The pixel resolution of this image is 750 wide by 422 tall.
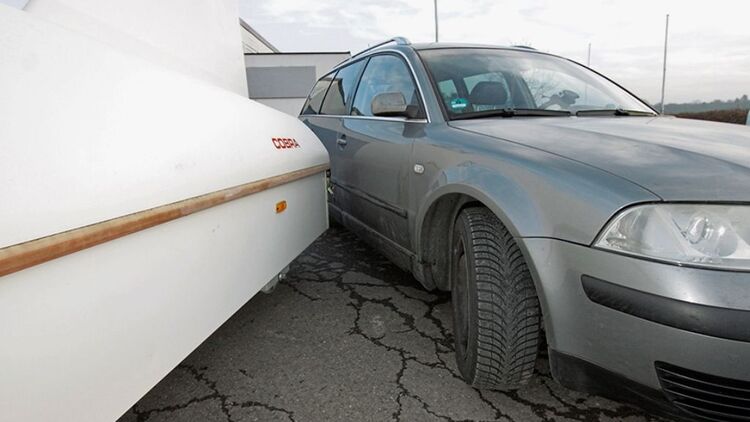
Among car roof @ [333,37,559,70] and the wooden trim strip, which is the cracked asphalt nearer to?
the wooden trim strip

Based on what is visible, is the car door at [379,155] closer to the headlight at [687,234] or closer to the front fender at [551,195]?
the front fender at [551,195]

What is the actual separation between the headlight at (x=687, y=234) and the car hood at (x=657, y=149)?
41mm

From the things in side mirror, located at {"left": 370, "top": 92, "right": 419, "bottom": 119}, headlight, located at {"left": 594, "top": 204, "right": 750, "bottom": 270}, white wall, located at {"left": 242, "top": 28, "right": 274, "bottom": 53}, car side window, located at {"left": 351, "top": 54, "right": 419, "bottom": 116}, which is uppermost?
white wall, located at {"left": 242, "top": 28, "right": 274, "bottom": 53}

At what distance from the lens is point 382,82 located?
3023 millimetres

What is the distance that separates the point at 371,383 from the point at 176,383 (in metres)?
0.88

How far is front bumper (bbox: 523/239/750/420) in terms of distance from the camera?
3.59 feet

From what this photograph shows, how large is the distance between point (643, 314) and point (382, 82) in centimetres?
229

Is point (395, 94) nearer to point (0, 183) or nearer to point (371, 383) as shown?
point (371, 383)

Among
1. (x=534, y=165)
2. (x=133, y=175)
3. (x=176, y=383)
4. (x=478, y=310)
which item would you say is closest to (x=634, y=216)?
(x=534, y=165)

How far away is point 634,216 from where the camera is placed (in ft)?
3.95

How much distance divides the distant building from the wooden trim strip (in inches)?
546

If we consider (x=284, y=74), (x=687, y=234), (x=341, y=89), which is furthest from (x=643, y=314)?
(x=284, y=74)

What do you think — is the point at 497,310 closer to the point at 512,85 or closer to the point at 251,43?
the point at 512,85

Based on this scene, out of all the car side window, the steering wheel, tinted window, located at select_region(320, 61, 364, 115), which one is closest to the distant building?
tinted window, located at select_region(320, 61, 364, 115)
